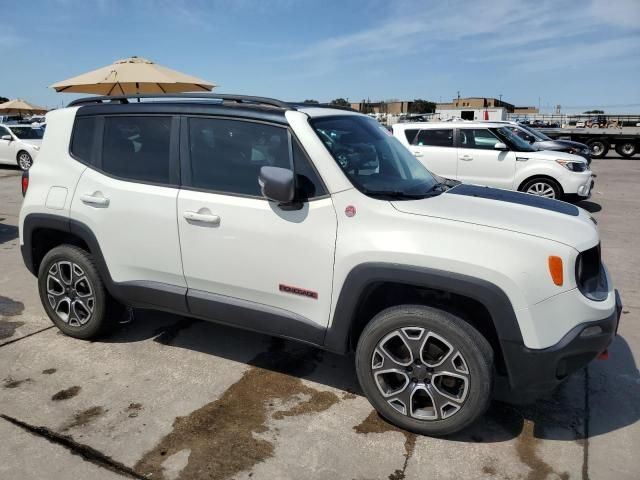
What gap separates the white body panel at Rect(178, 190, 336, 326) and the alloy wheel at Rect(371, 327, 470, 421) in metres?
0.43

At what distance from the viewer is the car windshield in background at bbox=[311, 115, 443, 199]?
3.03m

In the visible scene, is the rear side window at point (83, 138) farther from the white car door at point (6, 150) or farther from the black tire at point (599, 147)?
the black tire at point (599, 147)

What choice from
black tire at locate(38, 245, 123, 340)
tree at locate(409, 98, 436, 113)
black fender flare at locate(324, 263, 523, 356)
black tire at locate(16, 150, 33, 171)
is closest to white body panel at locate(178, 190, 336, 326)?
black fender flare at locate(324, 263, 523, 356)

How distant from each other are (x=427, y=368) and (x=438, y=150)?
7900 millimetres

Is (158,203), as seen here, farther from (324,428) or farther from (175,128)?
(324,428)

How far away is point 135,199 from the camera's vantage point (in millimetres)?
3451

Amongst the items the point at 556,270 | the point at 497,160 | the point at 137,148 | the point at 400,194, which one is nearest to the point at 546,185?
the point at 497,160

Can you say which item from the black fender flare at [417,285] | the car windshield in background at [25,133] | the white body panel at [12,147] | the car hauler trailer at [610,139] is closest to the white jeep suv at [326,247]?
the black fender flare at [417,285]

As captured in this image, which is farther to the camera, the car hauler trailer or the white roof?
the car hauler trailer

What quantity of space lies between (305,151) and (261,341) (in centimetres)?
177

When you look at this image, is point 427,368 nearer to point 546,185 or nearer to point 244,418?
point 244,418

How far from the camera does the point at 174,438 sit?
113 inches

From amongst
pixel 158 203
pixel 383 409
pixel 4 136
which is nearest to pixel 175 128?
pixel 158 203

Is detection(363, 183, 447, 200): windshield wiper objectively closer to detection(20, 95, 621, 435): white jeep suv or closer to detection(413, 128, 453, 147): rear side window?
detection(20, 95, 621, 435): white jeep suv
